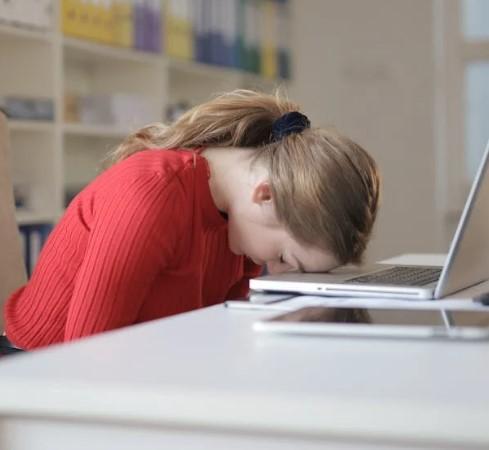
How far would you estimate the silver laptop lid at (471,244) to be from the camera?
1119 mm

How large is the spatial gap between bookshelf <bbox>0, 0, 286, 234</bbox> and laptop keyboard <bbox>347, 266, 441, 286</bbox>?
6.10ft

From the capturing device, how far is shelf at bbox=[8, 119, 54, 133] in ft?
10.8

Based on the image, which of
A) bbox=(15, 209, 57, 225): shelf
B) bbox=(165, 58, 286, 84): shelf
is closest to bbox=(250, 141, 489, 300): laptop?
bbox=(15, 209, 57, 225): shelf

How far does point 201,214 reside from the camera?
1.52 metres

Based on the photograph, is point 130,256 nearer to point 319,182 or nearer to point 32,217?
point 319,182

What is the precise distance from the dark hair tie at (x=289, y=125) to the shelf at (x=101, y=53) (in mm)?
2078

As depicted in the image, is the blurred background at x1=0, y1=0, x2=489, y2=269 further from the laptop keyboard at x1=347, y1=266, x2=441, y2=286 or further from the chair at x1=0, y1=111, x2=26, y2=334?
the laptop keyboard at x1=347, y1=266, x2=441, y2=286

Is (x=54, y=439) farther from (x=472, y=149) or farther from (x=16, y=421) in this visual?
(x=472, y=149)

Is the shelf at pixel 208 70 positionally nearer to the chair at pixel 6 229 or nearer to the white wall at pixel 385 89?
the white wall at pixel 385 89

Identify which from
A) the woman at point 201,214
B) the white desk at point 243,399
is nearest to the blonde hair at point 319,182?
the woman at point 201,214

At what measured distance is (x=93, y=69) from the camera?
4125mm

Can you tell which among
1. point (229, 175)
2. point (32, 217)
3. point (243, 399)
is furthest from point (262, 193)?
point (32, 217)

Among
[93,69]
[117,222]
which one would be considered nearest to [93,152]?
[93,69]

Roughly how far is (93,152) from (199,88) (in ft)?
2.47
